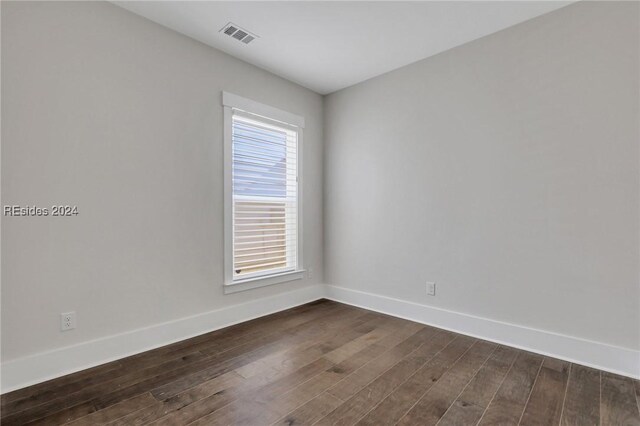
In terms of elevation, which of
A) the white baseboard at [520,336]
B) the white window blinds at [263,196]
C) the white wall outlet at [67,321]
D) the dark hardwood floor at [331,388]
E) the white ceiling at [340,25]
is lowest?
the dark hardwood floor at [331,388]

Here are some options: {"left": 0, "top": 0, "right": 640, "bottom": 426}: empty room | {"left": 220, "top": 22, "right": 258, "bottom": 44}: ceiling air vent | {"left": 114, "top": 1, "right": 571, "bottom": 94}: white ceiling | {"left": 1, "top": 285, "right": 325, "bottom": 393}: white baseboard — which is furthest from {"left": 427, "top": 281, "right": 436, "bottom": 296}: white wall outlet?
{"left": 220, "top": 22, "right": 258, "bottom": 44}: ceiling air vent

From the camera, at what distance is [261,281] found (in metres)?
3.29

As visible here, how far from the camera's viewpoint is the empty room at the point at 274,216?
1.92m

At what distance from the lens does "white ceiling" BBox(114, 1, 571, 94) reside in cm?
234

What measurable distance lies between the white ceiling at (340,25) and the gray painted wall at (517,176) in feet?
0.73

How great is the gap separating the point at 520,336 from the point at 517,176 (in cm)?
130

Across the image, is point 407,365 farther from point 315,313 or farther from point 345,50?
point 345,50

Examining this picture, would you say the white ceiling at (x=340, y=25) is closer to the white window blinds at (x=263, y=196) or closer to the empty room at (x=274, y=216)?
the empty room at (x=274, y=216)

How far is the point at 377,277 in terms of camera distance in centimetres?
351

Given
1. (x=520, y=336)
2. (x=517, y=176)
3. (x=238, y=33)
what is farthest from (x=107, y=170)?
(x=520, y=336)

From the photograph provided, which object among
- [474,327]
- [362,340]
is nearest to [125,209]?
[362,340]

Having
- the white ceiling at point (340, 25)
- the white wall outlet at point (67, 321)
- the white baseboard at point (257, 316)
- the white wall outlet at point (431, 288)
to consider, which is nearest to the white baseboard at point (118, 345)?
the white baseboard at point (257, 316)

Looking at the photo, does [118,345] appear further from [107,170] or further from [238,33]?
[238,33]

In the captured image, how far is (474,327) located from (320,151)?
→ 2.61 m
